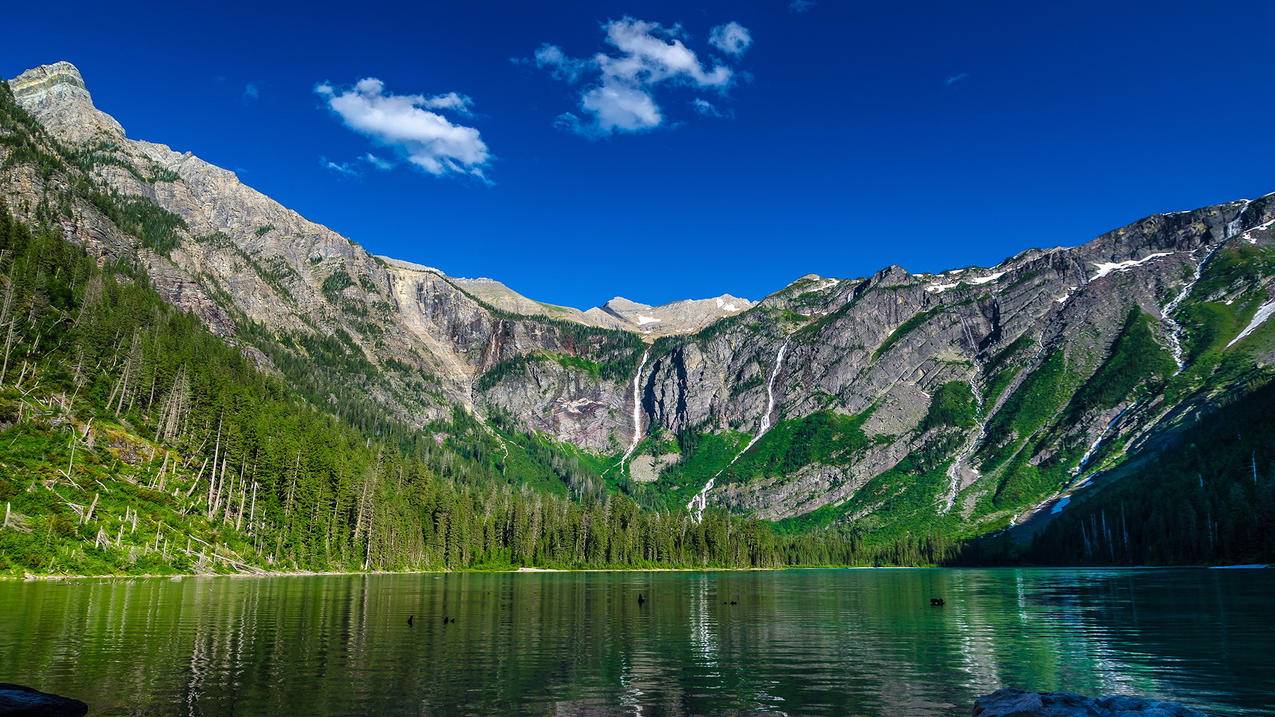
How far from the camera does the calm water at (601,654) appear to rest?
94.2ft

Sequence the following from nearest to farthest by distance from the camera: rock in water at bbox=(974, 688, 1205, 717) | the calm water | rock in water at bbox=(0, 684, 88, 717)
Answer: rock in water at bbox=(974, 688, 1205, 717), rock in water at bbox=(0, 684, 88, 717), the calm water

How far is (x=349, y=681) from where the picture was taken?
32.1 meters

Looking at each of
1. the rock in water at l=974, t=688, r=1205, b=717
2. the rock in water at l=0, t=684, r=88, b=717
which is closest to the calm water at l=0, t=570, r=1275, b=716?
the rock in water at l=0, t=684, r=88, b=717

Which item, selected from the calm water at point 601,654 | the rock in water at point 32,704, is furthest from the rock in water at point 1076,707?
the rock in water at point 32,704

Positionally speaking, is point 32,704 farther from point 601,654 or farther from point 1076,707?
point 1076,707

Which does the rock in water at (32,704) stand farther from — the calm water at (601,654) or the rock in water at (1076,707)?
the rock in water at (1076,707)

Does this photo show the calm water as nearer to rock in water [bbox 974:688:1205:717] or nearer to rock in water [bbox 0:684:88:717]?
rock in water [bbox 0:684:88:717]

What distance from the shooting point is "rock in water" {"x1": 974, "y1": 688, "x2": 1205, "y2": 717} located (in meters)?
21.0

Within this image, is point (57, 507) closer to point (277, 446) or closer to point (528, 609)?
point (277, 446)

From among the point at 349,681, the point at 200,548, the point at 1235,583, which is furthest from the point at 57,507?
the point at 1235,583

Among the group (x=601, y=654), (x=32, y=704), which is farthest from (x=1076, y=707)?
(x=32, y=704)

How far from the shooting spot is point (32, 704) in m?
21.8

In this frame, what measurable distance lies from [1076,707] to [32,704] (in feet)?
101

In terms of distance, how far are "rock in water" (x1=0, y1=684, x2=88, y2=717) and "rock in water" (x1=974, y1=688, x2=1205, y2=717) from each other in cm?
2853
